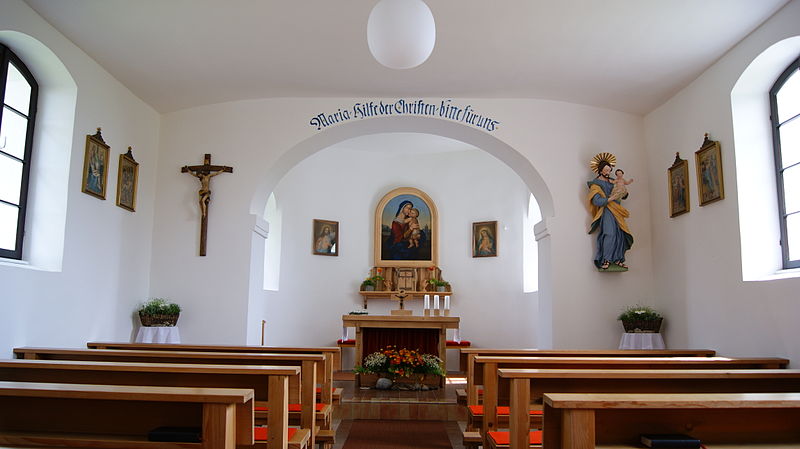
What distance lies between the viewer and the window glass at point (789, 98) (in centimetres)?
555

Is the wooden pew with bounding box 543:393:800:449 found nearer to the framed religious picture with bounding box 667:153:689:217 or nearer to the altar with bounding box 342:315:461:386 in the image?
the framed religious picture with bounding box 667:153:689:217

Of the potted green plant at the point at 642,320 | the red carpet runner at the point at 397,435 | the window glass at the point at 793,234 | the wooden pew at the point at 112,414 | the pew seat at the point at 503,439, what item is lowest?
the red carpet runner at the point at 397,435

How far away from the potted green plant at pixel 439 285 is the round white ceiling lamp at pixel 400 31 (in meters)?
8.24

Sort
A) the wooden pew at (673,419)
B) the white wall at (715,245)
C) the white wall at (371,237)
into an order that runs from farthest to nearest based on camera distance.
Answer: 1. the white wall at (371,237)
2. the white wall at (715,245)
3. the wooden pew at (673,419)

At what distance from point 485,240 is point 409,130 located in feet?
12.7

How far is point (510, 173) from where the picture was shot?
1172cm

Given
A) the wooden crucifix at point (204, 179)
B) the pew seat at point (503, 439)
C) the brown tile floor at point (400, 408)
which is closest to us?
the pew seat at point (503, 439)

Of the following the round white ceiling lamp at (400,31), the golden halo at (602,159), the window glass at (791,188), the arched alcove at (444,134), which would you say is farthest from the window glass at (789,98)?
the round white ceiling lamp at (400,31)

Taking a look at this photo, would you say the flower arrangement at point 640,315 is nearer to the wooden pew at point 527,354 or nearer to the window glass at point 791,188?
the wooden pew at point 527,354

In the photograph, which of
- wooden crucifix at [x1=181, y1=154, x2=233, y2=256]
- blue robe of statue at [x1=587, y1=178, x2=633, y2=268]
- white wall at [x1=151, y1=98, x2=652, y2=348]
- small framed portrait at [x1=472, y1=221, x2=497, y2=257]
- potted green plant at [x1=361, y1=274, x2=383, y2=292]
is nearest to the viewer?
blue robe of statue at [x1=587, y1=178, x2=633, y2=268]

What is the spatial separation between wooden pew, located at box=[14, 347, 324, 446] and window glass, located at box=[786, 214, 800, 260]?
4144mm

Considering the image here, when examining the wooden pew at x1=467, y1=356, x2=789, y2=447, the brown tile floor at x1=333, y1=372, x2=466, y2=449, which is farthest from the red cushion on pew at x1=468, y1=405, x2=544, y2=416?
the brown tile floor at x1=333, y1=372, x2=466, y2=449

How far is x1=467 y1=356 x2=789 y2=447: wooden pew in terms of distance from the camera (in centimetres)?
403

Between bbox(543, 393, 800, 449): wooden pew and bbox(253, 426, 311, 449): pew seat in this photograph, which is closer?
bbox(543, 393, 800, 449): wooden pew
